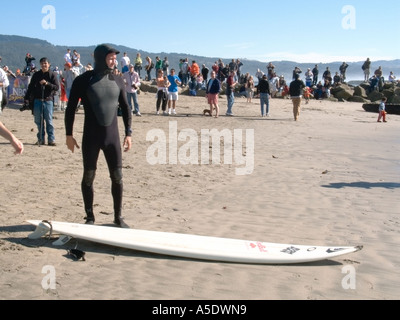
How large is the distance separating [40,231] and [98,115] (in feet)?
4.61

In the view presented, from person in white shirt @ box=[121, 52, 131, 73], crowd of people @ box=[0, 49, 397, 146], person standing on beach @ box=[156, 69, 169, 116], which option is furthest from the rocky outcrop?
person in white shirt @ box=[121, 52, 131, 73]

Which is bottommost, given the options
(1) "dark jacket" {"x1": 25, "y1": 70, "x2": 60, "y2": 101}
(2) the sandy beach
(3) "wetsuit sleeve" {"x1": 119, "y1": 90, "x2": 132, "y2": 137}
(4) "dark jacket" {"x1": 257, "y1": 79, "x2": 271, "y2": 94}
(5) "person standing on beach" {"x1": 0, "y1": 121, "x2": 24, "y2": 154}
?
(2) the sandy beach

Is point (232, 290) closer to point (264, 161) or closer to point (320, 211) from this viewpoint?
point (320, 211)

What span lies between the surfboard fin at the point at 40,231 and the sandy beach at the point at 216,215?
0.06 metres

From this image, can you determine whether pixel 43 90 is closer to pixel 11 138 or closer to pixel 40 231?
pixel 40 231

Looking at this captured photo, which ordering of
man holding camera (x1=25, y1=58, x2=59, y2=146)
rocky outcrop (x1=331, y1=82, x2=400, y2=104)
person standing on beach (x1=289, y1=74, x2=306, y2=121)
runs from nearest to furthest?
man holding camera (x1=25, y1=58, x2=59, y2=146), person standing on beach (x1=289, y1=74, x2=306, y2=121), rocky outcrop (x1=331, y1=82, x2=400, y2=104)

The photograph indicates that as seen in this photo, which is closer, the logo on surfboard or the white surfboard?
the white surfboard

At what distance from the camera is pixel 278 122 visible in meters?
19.0

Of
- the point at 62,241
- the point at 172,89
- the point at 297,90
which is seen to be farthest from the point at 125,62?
the point at 62,241

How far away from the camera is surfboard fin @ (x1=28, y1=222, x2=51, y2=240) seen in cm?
527

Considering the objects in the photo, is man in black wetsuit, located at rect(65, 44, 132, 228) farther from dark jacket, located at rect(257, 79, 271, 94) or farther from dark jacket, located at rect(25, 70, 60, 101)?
dark jacket, located at rect(257, 79, 271, 94)

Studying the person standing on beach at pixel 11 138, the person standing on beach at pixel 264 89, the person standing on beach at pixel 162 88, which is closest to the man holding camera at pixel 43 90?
the person standing on beach at pixel 11 138
